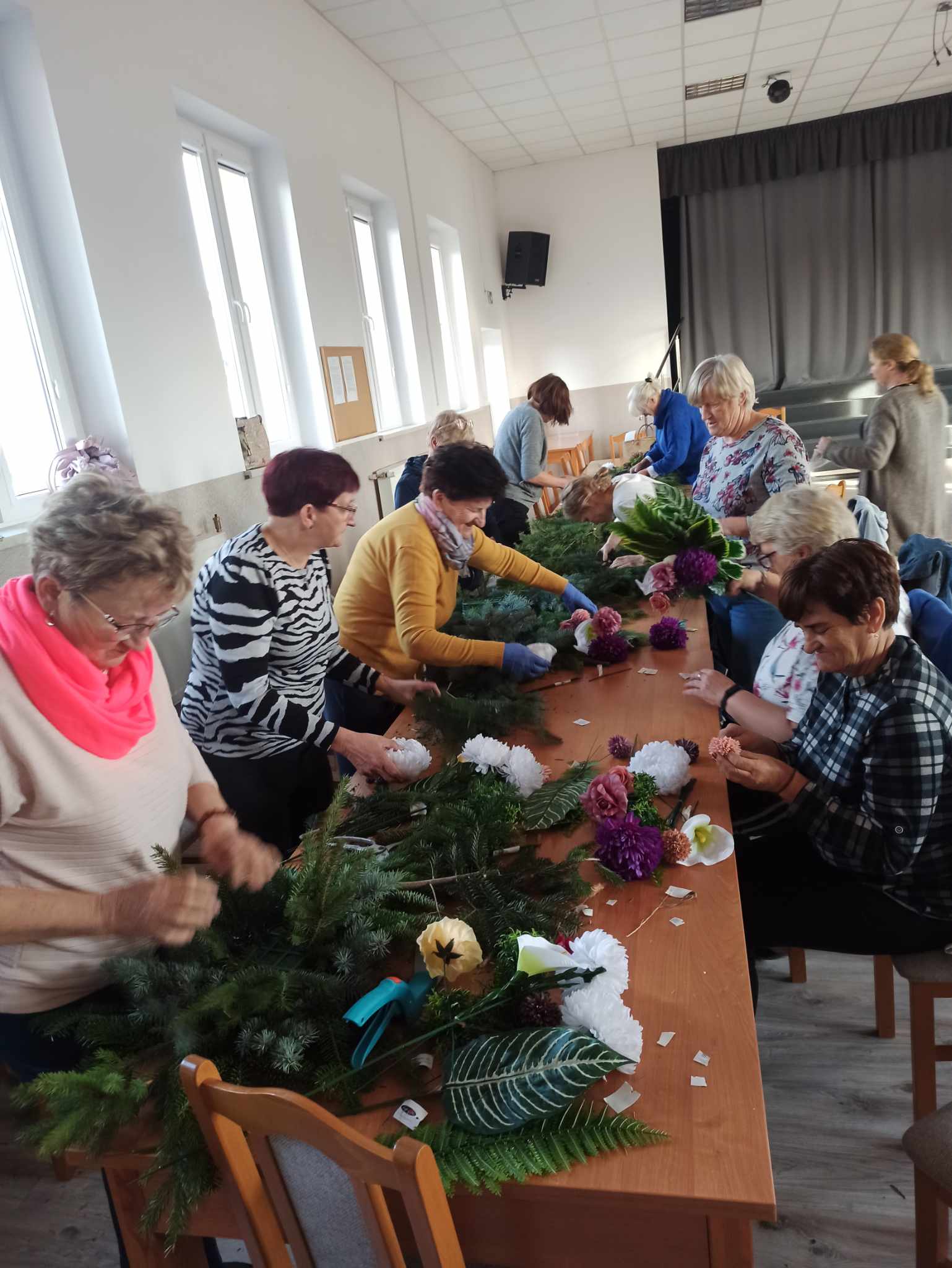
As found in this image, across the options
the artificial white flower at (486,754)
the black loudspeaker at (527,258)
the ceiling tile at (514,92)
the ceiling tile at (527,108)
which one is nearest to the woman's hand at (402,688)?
the artificial white flower at (486,754)

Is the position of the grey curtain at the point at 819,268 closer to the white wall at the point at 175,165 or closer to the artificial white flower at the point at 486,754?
the white wall at the point at 175,165

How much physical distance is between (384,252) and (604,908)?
5.76 m

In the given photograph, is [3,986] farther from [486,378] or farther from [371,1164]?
[486,378]

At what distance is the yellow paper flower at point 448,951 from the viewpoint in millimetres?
1155

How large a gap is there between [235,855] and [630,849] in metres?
0.65

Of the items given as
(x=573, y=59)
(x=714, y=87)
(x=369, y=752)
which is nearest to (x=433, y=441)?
(x=369, y=752)

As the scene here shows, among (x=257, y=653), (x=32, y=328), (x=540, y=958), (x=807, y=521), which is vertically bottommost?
(x=540, y=958)

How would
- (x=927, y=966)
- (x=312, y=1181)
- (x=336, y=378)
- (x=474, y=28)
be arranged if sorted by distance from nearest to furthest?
1. (x=312, y=1181)
2. (x=927, y=966)
3. (x=336, y=378)
4. (x=474, y=28)

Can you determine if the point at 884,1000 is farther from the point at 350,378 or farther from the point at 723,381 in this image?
the point at 350,378

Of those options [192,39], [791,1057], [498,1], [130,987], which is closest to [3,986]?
[130,987]

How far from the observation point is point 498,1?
477 cm

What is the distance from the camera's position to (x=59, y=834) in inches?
47.9

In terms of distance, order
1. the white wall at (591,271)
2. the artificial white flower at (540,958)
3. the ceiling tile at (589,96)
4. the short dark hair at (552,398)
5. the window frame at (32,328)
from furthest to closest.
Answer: the white wall at (591,271)
the ceiling tile at (589,96)
the short dark hair at (552,398)
the window frame at (32,328)
the artificial white flower at (540,958)

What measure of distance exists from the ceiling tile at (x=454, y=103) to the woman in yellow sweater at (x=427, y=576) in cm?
517
